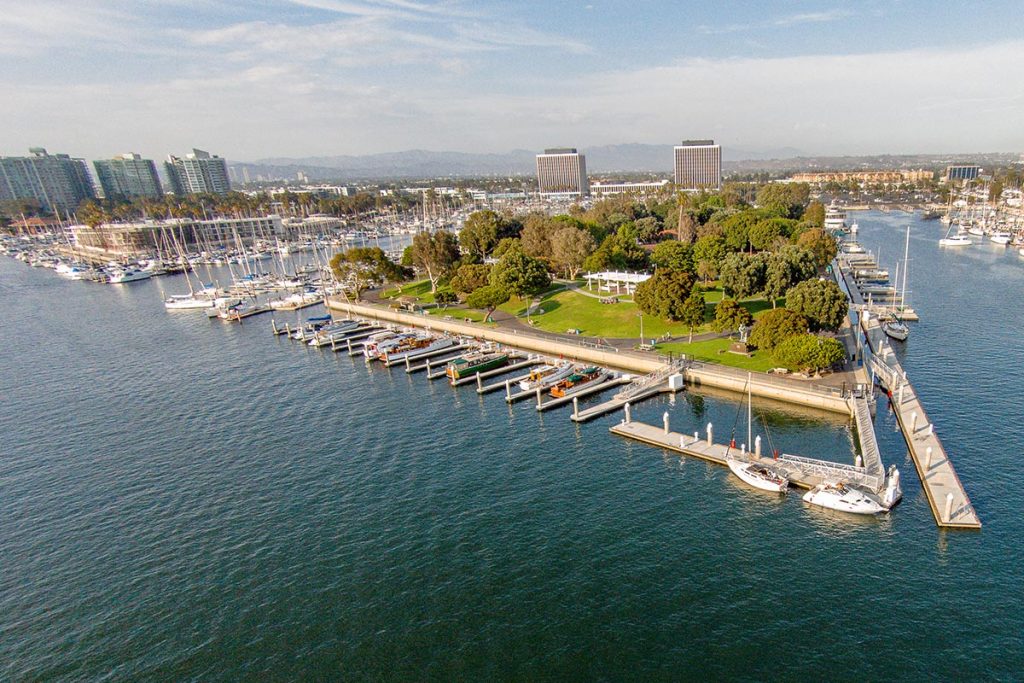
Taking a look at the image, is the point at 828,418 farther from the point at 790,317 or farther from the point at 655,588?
the point at 655,588

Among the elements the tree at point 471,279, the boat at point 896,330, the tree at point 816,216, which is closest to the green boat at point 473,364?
the tree at point 471,279

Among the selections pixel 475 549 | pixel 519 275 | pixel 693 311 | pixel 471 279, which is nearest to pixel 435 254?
pixel 471 279

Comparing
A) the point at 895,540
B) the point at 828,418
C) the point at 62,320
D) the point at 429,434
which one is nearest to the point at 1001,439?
the point at 828,418

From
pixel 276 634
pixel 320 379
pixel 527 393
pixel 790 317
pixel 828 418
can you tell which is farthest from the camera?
pixel 320 379

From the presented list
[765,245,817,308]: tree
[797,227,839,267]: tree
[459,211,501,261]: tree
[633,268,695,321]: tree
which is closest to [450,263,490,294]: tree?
[459,211,501,261]: tree

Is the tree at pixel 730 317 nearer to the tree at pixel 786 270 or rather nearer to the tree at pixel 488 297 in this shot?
the tree at pixel 786 270

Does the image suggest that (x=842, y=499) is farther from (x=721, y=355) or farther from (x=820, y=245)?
(x=820, y=245)
